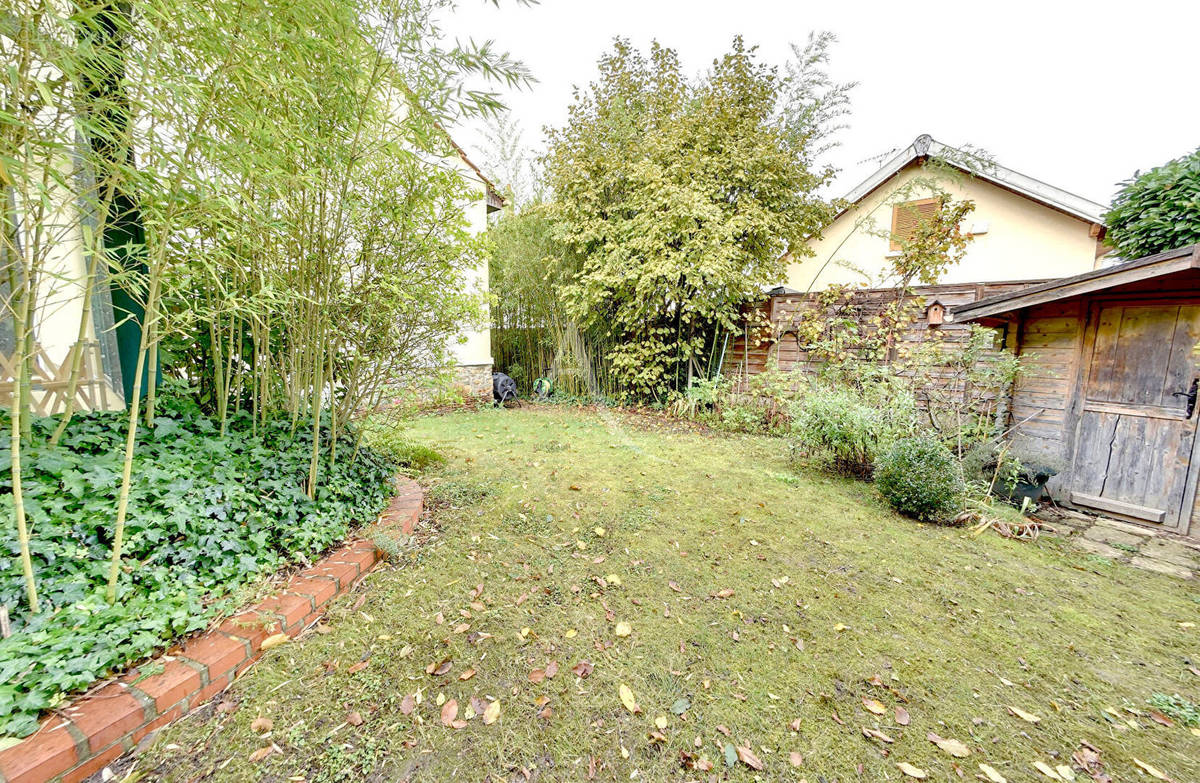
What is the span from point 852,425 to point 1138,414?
1907 mm

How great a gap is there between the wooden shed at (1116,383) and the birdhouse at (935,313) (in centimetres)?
66

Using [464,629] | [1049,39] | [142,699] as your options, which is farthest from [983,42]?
[142,699]

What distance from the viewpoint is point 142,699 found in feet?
3.81

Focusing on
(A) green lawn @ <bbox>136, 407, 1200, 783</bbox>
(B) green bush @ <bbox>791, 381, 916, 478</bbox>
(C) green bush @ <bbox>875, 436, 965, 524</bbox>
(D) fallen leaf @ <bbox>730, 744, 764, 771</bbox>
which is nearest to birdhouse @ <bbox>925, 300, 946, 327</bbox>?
(B) green bush @ <bbox>791, 381, 916, 478</bbox>

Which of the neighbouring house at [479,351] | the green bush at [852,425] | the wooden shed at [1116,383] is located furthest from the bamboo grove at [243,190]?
the wooden shed at [1116,383]

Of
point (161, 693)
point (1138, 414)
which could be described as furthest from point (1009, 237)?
point (161, 693)

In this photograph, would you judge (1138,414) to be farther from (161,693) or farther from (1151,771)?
(161,693)

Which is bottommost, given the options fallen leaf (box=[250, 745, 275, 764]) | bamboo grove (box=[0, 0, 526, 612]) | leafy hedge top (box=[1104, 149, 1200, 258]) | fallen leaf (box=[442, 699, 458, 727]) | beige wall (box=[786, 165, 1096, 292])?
fallen leaf (box=[442, 699, 458, 727])

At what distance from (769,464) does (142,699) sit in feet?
13.6

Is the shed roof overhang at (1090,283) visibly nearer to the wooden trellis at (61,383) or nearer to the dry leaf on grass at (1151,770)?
the dry leaf on grass at (1151,770)

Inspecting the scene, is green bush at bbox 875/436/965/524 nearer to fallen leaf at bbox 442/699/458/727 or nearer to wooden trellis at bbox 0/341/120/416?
fallen leaf at bbox 442/699/458/727

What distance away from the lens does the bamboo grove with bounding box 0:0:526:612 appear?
3.83ft

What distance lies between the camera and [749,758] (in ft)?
4.12

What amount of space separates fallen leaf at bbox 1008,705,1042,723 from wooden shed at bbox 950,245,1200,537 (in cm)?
298
